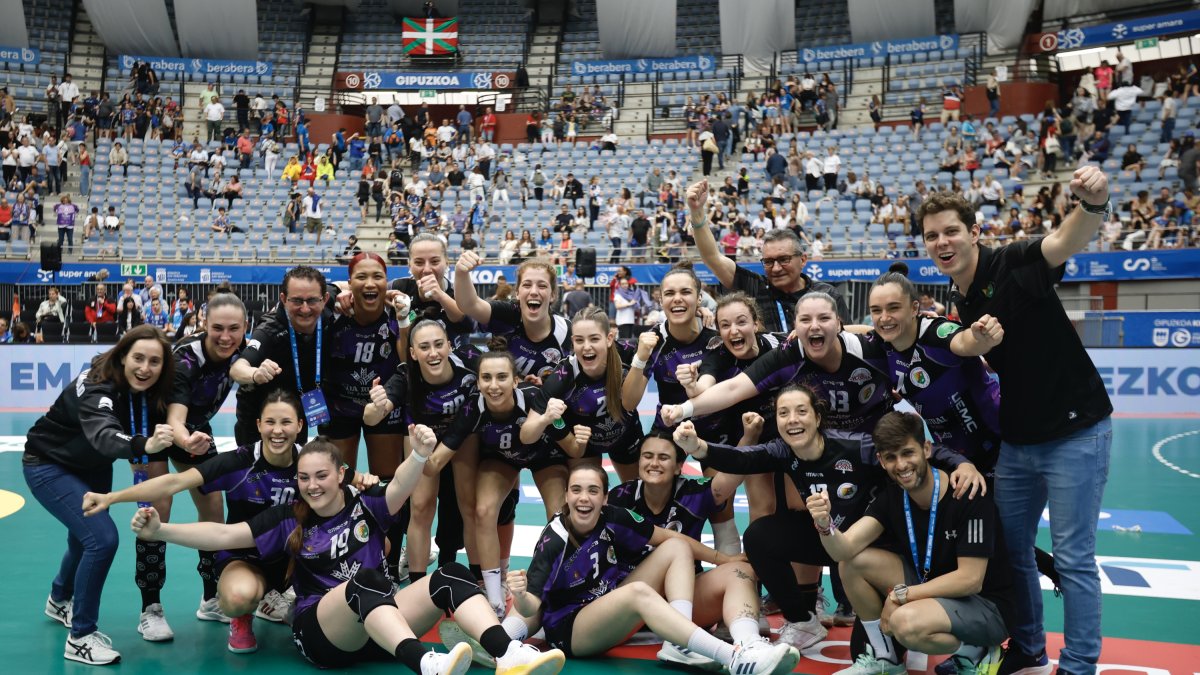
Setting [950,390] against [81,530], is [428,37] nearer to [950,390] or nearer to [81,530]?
[81,530]

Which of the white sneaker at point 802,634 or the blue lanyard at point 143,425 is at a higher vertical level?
the blue lanyard at point 143,425

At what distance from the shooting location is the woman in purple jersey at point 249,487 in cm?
507

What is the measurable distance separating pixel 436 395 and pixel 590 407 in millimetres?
940

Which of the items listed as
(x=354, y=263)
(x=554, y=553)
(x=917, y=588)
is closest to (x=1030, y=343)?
(x=917, y=588)

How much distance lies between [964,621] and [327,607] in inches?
118

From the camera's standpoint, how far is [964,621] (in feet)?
14.5

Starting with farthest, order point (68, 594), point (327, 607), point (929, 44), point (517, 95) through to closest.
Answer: point (517, 95), point (929, 44), point (68, 594), point (327, 607)

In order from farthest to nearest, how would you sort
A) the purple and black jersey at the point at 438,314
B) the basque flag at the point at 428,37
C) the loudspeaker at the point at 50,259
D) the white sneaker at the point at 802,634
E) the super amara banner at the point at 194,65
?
the basque flag at the point at 428,37
the super amara banner at the point at 194,65
the loudspeaker at the point at 50,259
the purple and black jersey at the point at 438,314
the white sneaker at the point at 802,634

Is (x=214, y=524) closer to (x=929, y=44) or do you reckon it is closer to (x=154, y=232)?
(x=154, y=232)

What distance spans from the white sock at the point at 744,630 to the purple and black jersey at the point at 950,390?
1.40 metres

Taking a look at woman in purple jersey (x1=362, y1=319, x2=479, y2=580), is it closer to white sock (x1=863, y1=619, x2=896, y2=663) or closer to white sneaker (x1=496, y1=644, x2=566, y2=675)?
white sneaker (x1=496, y1=644, x2=566, y2=675)

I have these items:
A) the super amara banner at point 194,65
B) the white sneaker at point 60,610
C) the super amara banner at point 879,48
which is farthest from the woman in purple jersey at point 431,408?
the super amara banner at point 194,65

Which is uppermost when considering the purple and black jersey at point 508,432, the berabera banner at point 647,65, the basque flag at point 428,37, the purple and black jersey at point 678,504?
the basque flag at point 428,37

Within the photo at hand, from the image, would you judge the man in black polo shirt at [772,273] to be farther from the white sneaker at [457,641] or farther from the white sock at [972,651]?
the white sneaker at [457,641]
